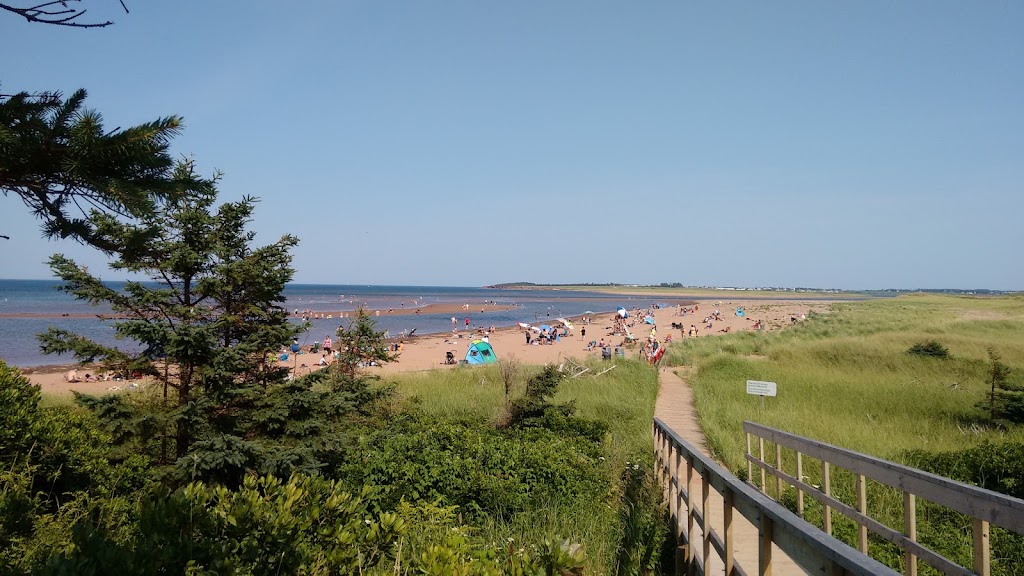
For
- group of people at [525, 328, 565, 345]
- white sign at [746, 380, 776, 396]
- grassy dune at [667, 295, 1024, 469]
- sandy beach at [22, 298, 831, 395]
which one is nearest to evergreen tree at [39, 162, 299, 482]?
grassy dune at [667, 295, 1024, 469]

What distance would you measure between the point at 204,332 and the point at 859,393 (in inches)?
569

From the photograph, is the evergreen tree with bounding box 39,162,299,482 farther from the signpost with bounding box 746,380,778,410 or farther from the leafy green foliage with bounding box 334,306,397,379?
the signpost with bounding box 746,380,778,410

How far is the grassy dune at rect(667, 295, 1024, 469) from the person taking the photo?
387 inches

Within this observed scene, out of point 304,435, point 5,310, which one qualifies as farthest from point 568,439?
point 5,310

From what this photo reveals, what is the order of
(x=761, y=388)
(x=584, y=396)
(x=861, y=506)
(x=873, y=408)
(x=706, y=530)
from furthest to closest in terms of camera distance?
1. (x=584, y=396)
2. (x=873, y=408)
3. (x=761, y=388)
4. (x=861, y=506)
5. (x=706, y=530)

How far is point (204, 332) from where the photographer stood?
6.48 metres

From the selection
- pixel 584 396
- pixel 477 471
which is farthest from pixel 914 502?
pixel 584 396

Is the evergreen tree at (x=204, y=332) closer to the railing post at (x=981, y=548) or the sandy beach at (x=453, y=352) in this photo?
the railing post at (x=981, y=548)

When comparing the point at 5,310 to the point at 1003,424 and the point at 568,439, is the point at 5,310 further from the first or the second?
the point at 1003,424

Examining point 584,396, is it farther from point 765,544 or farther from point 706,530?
point 765,544

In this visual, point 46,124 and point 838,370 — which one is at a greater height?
point 46,124

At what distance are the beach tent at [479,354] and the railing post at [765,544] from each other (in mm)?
24067

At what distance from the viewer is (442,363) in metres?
29.1

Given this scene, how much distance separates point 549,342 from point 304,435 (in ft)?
107
